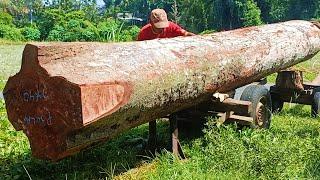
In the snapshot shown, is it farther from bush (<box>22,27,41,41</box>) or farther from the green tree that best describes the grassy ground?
the green tree

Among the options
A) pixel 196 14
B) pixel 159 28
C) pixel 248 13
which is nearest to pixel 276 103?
pixel 159 28

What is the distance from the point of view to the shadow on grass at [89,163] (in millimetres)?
5027

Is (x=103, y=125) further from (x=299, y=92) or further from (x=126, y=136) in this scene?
(x=299, y=92)

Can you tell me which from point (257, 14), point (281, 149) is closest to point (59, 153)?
point (281, 149)

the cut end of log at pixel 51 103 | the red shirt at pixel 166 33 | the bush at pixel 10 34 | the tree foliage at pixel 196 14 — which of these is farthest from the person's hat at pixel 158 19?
the tree foliage at pixel 196 14

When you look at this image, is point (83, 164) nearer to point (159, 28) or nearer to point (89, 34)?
point (159, 28)

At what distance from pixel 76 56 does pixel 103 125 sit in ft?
1.94

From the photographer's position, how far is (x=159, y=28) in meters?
6.13

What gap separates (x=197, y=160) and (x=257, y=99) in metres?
1.69

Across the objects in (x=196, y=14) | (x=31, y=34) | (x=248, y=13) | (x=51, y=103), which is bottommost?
(x=31, y=34)

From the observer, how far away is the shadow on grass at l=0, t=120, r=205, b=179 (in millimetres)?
5027

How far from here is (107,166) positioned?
521cm

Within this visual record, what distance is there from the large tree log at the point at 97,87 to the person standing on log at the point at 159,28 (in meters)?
0.96

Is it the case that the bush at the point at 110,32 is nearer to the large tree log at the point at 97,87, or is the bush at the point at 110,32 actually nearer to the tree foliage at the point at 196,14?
the tree foliage at the point at 196,14
